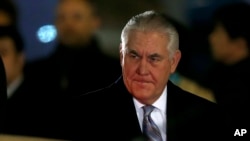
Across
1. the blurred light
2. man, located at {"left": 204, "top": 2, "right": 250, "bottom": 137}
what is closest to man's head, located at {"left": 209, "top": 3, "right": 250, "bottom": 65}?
man, located at {"left": 204, "top": 2, "right": 250, "bottom": 137}

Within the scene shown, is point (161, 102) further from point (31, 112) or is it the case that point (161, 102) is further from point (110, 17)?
point (31, 112)

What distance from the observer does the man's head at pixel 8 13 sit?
2.25 metres

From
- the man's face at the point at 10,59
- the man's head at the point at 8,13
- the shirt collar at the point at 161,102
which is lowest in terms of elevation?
the shirt collar at the point at 161,102

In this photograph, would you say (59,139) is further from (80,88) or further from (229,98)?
(229,98)

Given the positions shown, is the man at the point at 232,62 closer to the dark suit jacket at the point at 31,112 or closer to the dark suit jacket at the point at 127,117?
the dark suit jacket at the point at 127,117

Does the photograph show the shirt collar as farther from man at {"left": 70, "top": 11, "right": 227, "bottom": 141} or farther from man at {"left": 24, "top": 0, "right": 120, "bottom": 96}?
man at {"left": 24, "top": 0, "right": 120, "bottom": 96}

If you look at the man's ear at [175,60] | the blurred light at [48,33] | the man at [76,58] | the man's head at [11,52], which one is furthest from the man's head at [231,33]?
the man's head at [11,52]

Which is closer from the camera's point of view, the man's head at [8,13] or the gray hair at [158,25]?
the gray hair at [158,25]

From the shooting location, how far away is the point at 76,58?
222cm

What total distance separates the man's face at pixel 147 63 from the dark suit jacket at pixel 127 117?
40mm

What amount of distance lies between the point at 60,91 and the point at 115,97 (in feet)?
0.70

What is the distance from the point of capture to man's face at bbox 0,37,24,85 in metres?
2.28

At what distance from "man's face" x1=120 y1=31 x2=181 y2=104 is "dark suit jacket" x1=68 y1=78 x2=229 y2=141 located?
0.13 feet

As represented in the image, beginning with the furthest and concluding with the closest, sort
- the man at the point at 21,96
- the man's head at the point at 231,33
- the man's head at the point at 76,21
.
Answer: the man at the point at 21,96
the man's head at the point at 76,21
the man's head at the point at 231,33
